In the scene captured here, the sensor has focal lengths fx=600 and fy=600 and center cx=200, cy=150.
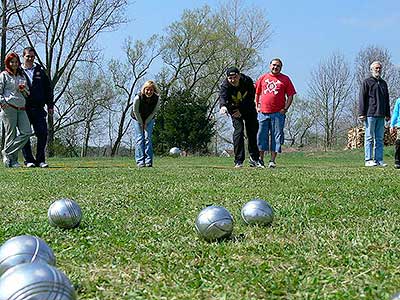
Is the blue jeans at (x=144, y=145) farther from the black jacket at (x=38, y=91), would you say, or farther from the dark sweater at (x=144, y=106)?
the black jacket at (x=38, y=91)

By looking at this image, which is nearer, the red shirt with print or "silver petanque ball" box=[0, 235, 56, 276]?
"silver petanque ball" box=[0, 235, 56, 276]

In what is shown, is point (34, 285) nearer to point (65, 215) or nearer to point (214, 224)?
point (214, 224)

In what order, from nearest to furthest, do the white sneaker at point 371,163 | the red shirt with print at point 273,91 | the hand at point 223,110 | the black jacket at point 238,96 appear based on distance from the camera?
the hand at point 223,110
the black jacket at point 238,96
the red shirt with print at point 273,91
the white sneaker at point 371,163

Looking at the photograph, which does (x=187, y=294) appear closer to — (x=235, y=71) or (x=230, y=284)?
(x=230, y=284)

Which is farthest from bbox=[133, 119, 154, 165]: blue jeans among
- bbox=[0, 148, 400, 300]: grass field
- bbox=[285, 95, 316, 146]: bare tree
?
bbox=[285, 95, 316, 146]: bare tree

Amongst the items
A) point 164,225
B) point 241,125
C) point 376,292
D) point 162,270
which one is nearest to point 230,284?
point 162,270

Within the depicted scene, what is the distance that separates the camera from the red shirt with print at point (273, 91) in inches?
444

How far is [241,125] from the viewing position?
11172mm

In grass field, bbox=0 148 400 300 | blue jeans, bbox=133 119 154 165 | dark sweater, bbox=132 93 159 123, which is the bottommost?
grass field, bbox=0 148 400 300

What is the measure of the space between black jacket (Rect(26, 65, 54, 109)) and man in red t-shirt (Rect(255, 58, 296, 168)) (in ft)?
13.4

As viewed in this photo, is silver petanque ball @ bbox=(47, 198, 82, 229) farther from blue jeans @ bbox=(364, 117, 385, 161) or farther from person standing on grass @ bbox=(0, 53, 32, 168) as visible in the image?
blue jeans @ bbox=(364, 117, 385, 161)

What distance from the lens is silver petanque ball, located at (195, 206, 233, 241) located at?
352 cm

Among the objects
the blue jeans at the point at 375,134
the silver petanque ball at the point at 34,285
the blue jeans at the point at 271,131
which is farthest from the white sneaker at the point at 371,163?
the silver petanque ball at the point at 34,285

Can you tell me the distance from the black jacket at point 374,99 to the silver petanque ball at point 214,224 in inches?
348
